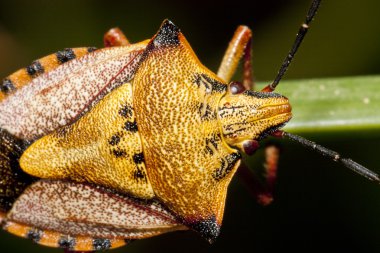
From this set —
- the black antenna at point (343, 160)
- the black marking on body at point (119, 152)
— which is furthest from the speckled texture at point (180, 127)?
the black antenna at point (343, 160)

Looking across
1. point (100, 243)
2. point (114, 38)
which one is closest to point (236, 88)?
point (114, 38)

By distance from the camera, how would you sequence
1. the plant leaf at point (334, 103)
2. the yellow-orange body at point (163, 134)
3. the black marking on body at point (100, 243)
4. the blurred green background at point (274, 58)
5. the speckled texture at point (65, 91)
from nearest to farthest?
the yellow-orange body at point (163, 134) → the speckled texture at point (65, 91) → the plant leaf at point (334, 103) → the black marking on body at point (100, 243) → the blurred green background at point (274, 58)

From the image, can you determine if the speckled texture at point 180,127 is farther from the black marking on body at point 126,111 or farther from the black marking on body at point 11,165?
the black marking on body at point 11,165

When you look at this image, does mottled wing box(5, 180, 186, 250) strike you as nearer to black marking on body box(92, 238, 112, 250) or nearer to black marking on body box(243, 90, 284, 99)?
black marking on body box(92, 238, 112, 250)

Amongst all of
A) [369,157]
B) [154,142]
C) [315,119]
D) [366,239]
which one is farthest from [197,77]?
[366,239]

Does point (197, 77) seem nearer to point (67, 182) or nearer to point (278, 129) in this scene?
point (278, 129)

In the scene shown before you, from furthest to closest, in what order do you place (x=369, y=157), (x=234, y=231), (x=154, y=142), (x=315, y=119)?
(x=234, y=231)
(x=369, y=157)
(x=315, y=119)
(x=154, y=142)
